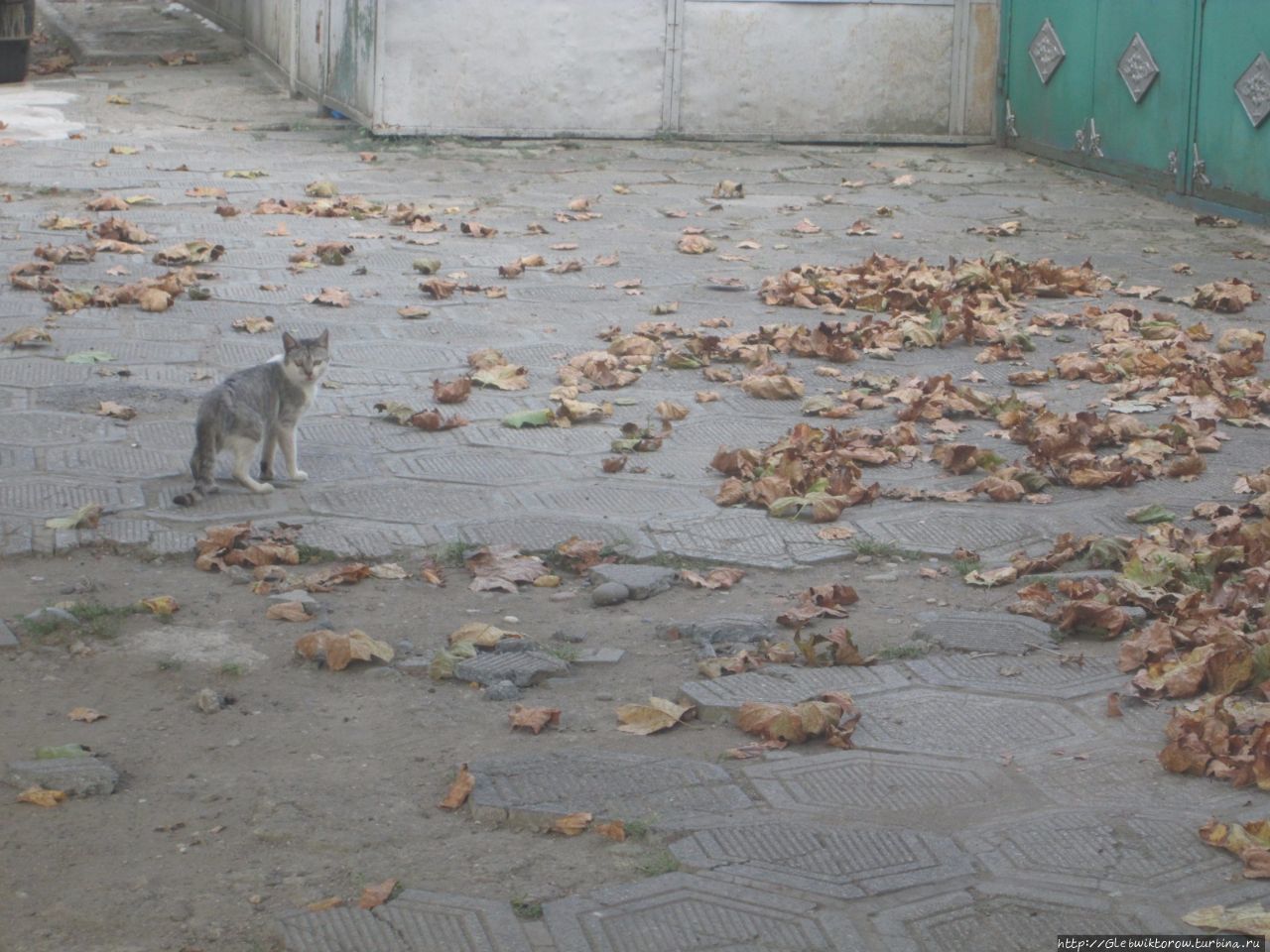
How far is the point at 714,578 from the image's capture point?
4559 millimetres

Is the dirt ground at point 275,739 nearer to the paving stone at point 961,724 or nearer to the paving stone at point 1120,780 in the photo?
the paving stone at point 961,724

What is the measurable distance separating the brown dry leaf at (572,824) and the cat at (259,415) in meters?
2.21

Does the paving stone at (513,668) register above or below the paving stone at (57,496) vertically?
below

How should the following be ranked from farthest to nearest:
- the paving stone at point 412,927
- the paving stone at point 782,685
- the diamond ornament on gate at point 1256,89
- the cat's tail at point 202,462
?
the diamond ornament on gate at point 1256,89, the cat's tail at point 202,462, the paving stone at point 782,685, the paving stone at point 412,927

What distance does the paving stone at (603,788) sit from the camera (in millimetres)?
3230

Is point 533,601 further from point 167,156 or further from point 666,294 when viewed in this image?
point 167,156

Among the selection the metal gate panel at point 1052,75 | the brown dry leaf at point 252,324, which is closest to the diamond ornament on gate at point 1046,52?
the metal gate panel at point 1052,75

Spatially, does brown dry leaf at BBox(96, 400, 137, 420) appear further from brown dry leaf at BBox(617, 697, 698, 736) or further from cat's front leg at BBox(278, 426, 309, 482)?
brown dry leaf at BBox(617, 697, 698, 736)

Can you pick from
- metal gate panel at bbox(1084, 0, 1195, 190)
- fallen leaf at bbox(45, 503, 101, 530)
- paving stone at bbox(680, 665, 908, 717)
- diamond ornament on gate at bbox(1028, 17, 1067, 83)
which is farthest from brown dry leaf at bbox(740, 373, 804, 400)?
diamond ornament on gate at bbox(1028, 17, 1067, 83)

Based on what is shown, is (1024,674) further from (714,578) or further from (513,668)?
(513,668)

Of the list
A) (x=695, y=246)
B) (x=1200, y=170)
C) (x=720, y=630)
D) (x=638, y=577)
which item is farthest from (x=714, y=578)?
(x=1200, y=170)

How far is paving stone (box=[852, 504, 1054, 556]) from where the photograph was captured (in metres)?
4.84

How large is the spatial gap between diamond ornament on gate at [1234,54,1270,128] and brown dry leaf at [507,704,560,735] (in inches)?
304

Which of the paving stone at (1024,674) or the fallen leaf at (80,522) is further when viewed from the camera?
the fallen leaf at (80,522)
